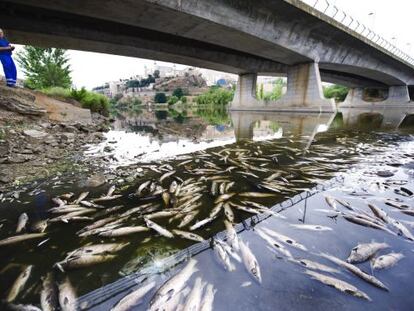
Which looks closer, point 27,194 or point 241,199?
point 241,199

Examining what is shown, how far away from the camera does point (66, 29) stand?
56.4 feet

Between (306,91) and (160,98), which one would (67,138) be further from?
(160,98)

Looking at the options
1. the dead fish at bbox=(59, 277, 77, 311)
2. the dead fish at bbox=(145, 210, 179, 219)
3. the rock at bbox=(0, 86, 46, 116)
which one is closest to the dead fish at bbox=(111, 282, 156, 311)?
the dead fish at bbox=(59, 277, 77, 311)

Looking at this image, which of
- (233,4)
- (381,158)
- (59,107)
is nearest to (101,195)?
(381,158)

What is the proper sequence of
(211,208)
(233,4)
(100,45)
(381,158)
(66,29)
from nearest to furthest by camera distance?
(211,208)
(381,158)
(233,4)
(66,29)
(100,45)

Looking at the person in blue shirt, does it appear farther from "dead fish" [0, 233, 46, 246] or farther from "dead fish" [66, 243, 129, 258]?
"dead fish" [66, 243, 129, 258]

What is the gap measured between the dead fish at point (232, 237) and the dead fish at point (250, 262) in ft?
0.20

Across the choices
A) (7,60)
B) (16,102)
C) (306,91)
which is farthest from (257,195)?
(306,91)

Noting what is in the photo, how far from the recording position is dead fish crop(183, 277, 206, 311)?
167 centimetres

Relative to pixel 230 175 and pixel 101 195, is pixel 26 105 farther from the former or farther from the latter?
pixel 230 175

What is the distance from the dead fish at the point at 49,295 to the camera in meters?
1.72

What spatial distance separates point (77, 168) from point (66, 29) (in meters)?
17.6

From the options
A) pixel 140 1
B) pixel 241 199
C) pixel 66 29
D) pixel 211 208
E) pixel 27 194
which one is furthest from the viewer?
→ pixel 66 29

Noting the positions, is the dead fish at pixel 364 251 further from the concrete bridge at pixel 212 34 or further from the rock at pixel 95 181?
the concrete bridge at pixel 212 34
